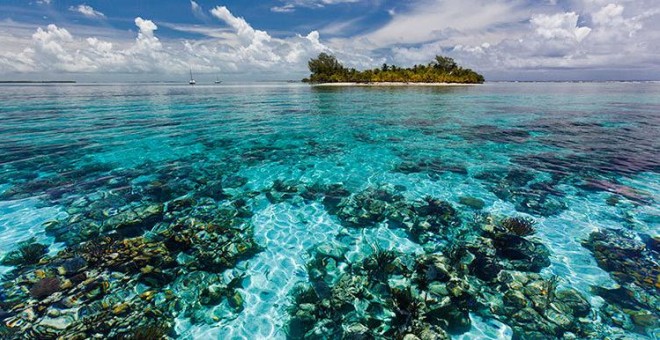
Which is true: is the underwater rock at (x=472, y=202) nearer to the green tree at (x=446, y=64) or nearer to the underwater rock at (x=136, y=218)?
the underwater rock at (x=136, y=218)

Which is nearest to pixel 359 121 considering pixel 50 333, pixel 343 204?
pixel 343 204

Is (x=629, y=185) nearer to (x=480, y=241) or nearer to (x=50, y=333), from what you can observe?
(x=480, y=241)

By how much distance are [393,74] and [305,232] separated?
412 ft

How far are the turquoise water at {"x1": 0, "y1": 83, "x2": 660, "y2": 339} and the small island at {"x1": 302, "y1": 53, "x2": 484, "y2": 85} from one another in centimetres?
11193

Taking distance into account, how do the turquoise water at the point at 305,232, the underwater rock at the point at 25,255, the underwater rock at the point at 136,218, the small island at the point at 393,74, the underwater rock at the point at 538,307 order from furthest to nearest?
the small island at the point at 393,74
the underwater rock at the point at 136,218
the underwater rock at the point at 25,255
the turquoise water at the point at 305,232
the underwater rock at the point at 538,307

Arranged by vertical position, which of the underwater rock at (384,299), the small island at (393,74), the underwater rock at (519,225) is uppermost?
the small island at (393,74)

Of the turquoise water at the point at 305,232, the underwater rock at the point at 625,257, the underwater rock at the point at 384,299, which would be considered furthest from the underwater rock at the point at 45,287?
the underwater rock at the point at 625,257

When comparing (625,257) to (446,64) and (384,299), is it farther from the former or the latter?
(446,64)

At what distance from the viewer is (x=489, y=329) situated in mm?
4641

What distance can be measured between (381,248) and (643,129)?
24431 millimetres

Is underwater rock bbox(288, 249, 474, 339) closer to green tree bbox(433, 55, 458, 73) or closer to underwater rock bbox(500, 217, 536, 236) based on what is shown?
underwater rock bbox(500, 217, 536, 236)

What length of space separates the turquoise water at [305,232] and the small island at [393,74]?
111926 millimetres

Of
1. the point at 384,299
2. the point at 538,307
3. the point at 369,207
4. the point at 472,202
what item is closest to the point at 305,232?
the point at 369,207

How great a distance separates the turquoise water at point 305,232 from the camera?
4.76 metres
